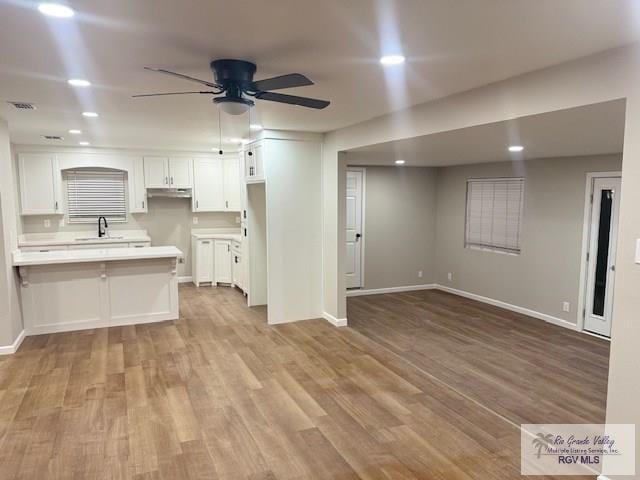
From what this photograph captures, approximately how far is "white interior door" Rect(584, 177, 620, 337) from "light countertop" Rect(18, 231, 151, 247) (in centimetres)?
636

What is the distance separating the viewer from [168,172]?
731cm

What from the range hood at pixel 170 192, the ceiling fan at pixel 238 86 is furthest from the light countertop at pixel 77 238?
the ceiling fan at pixel 238 86

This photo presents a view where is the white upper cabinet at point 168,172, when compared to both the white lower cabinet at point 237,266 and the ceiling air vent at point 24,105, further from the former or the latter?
the ceiling air vent at point 24,105

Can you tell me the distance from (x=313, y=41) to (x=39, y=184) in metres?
6.14

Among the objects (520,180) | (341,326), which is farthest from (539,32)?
(520,180)

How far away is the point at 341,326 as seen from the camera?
209 inches

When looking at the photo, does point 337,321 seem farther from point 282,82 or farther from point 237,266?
point 282,82

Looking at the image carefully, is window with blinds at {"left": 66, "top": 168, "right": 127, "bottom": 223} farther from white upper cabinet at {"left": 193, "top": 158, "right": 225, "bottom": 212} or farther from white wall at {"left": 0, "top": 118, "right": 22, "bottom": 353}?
white wall at {"left": 0, "top": 118, "right": 22, "bottom": 353}

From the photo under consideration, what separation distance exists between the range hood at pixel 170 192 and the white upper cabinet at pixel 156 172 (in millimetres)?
79

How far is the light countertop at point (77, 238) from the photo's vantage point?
6.36 m

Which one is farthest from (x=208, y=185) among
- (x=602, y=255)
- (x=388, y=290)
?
(x=602, y=255)

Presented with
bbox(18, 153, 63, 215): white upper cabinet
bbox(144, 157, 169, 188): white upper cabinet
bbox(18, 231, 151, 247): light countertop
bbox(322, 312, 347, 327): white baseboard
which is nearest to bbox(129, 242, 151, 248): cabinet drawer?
bbox(18, 231, 151, 247): light countertop

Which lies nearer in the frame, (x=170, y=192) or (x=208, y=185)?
(x=170, y=192)

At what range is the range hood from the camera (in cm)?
725
